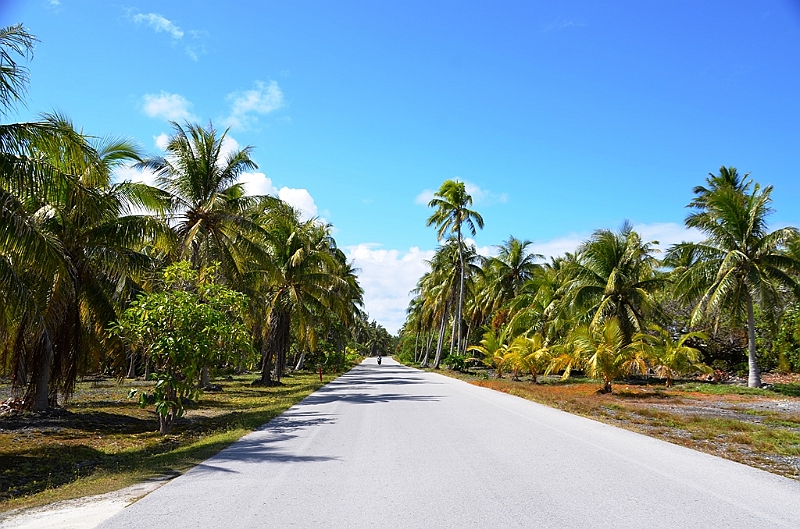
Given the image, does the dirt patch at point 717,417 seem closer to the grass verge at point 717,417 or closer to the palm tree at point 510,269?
the grass verge at point 717,417

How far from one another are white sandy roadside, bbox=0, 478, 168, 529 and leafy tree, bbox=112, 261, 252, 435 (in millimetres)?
5397

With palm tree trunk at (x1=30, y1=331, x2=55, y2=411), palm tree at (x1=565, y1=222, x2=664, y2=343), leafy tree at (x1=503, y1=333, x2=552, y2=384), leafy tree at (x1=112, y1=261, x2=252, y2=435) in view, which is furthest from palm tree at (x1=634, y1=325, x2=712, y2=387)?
palm tree trunk at (x1=30, y1=331, x2=55, y2=411)

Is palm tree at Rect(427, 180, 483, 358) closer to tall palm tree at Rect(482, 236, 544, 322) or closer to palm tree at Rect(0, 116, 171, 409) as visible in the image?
tall palm tree at Rect(482, 236, 544, 322)

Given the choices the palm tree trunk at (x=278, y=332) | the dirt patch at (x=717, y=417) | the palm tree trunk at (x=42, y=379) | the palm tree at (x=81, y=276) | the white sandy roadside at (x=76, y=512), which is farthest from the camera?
the palm tree trunk at (x=278, y=332)

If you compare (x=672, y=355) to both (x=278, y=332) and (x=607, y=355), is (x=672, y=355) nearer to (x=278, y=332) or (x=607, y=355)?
(x=607, y=355)

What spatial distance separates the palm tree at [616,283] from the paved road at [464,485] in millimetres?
18257

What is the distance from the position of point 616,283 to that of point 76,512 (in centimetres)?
2627

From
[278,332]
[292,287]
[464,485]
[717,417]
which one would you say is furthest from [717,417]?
[278,332]

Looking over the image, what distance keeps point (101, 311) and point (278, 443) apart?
729cm

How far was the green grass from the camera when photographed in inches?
267

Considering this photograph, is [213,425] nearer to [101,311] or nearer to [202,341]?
[202,341]

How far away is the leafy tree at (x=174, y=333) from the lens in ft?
36.2

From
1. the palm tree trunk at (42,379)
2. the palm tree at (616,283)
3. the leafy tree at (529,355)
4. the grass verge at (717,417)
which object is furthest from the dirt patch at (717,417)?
the palm tree trunk at (42,379)

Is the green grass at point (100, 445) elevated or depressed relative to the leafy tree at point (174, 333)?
depressed
